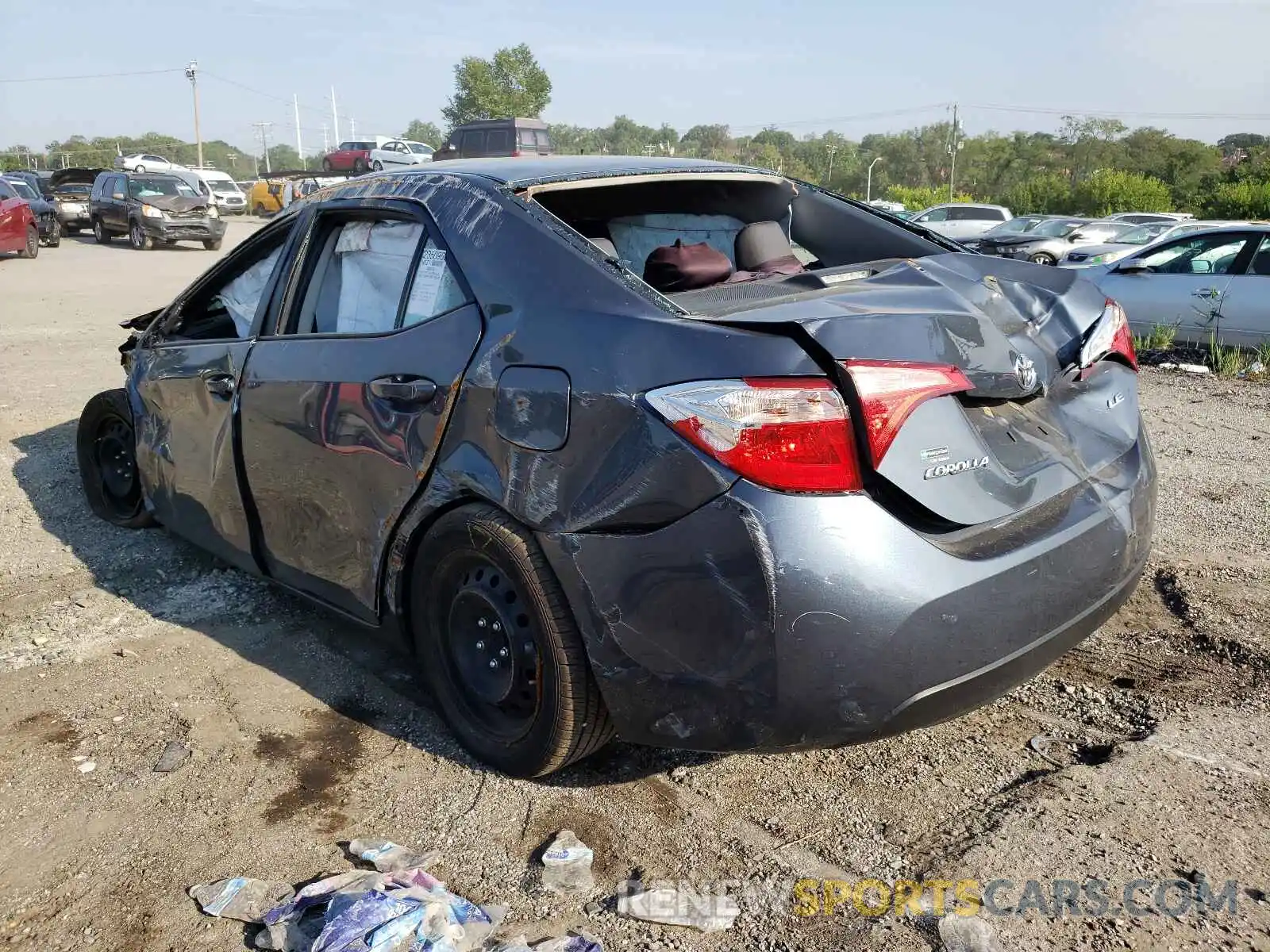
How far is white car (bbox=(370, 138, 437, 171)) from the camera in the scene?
1439 inches

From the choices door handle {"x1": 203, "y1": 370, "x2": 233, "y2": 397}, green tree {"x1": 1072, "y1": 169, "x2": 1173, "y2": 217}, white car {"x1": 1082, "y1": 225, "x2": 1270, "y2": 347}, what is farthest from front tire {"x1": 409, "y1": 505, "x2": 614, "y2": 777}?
green tree {"x1": 1072, "y1": 169, "x2": 1173, "y2": 217}

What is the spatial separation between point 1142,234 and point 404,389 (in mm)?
26207

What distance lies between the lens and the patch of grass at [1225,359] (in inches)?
360

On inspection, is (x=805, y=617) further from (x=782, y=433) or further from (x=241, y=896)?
(x=241, y=896)

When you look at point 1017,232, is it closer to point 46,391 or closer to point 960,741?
point 46,391

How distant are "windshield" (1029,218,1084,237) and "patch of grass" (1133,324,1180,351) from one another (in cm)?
1586

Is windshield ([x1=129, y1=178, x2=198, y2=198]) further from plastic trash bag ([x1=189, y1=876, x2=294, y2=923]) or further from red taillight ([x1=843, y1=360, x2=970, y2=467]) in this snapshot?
red taillight ([x1=843, y1=360, x2=970, y2=467])

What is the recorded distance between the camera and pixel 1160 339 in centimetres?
1005

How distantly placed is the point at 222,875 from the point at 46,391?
21.7 feet

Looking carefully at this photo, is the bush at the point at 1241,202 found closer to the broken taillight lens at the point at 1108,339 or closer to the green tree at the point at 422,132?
the broken taillight lens at the point at 1108,339

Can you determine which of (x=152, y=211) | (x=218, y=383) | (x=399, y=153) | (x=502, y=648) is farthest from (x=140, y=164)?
(x=502, y=648)

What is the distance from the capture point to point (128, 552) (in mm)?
4762

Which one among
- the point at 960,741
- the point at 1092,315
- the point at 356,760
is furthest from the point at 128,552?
the point at 1092,315

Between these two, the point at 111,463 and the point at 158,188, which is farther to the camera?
the point at 158,188
